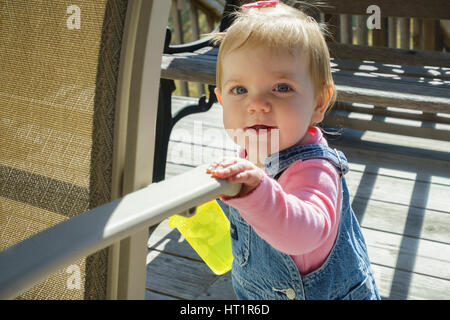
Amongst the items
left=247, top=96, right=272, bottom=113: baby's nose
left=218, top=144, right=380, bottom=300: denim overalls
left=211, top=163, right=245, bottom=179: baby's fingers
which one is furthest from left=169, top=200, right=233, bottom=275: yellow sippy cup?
left=211, top=163, right=245, bottom=179: baby's fingers

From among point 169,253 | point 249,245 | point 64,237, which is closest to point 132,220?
point 64,237

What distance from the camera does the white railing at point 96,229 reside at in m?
0.41

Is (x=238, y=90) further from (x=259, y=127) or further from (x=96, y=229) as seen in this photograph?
(x=96, y=229)

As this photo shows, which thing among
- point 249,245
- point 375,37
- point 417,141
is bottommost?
point 417,141

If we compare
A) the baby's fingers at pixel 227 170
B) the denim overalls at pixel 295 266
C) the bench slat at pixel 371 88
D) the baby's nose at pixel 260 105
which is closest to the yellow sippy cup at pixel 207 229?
the denim overalls at pixel 295 266

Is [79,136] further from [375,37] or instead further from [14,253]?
[375,37]

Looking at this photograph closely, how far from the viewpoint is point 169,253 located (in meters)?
1.96

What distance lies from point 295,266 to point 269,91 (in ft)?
0.98

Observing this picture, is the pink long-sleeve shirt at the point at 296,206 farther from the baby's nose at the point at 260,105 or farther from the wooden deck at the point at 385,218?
the wooden deck at the point at 385,218

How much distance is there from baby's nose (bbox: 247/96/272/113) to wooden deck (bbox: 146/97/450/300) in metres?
0.97

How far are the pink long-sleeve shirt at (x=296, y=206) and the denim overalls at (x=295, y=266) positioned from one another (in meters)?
0.03

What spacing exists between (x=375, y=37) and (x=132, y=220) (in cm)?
303

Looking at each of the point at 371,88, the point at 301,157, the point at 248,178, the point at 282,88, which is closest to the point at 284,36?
the point at 282,88

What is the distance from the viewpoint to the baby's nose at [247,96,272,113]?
85 centimetres
